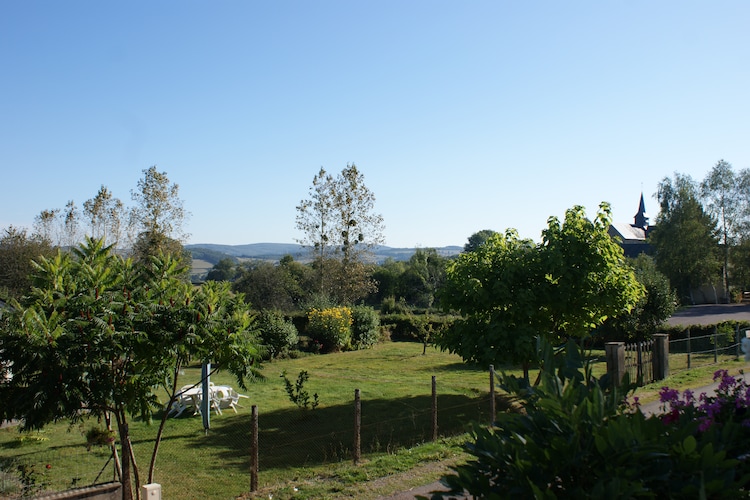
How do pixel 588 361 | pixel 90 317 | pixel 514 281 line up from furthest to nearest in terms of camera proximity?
pixel 514 281
pixel 90 317
pixel 588 361

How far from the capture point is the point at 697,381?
53.1ft

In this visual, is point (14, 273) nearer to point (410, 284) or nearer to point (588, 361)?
point (410, 284)

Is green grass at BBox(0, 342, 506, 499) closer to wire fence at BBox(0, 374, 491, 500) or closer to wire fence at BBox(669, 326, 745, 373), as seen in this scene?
wire fence at BBox(0, 374, 491, 500)

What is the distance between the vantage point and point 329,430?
1248 centimetres

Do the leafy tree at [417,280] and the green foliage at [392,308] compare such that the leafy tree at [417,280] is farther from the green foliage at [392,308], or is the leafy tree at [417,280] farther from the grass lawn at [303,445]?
the grass lawn at [303,445]

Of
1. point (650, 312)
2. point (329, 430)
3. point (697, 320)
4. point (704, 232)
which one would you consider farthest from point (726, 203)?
point (329, 430)

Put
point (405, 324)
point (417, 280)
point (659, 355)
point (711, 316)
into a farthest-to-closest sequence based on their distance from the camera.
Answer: point (417, 280), point (711, 316), point (405, 324), point (659, 355)

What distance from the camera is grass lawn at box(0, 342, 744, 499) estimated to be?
865cm

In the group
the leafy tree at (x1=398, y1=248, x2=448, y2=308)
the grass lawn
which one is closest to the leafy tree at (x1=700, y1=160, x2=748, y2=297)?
the leafy tree at (x1=398, y1=248, x2=448, y2=308)

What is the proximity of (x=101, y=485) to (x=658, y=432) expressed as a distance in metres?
6.59

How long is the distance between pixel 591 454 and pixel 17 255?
46970 millimetres

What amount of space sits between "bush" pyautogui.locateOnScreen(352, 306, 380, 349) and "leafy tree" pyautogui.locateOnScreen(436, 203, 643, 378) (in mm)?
16065

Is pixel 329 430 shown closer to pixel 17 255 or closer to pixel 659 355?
pixel 659 355

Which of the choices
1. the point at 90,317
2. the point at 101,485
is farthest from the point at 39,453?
the point at 90,317
